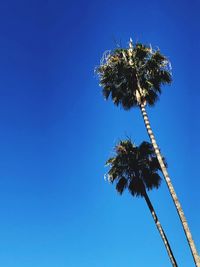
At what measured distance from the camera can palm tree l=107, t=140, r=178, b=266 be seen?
1270 inches

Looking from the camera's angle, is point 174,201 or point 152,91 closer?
point 174,201

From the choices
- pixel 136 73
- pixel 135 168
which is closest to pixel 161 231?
pixel 135 168

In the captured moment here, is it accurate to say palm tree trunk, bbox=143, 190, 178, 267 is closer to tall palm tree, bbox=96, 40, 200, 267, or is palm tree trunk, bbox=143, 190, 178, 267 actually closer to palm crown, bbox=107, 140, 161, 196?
palm crown, bbox=107, 140, 161, 196

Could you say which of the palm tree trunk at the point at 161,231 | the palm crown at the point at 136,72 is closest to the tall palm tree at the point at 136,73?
the palm crown at the point at 136,72

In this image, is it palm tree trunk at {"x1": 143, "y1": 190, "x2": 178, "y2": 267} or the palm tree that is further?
the palm tree

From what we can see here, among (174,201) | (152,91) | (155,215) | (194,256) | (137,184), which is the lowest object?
(194,256)

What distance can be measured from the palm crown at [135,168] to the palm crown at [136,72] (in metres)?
4.37

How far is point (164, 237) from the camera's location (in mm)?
29016

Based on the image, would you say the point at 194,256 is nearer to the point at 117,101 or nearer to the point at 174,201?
the point at 174,201

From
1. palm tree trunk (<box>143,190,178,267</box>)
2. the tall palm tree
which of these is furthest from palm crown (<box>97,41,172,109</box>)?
palm tree trunk (<box>143,190,178,267</box>)

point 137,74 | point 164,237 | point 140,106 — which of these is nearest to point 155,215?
point 164,237

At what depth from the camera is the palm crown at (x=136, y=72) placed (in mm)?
28625

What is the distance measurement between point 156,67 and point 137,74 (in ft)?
4.44

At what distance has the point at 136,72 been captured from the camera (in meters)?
28.5
